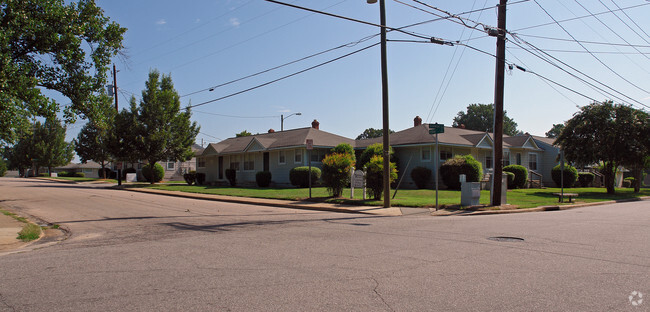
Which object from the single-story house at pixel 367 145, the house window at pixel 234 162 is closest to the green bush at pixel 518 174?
the single-story house at pixel 367 145

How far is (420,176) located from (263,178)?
38.8 ft

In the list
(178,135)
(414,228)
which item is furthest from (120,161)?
(414,228)

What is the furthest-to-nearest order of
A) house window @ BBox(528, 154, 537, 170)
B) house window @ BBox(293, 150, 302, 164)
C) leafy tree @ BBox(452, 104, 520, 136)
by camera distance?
1. leafy tree @ BBox(452, 104, 520, 136)
2. house window @ BBox(528, 154, 537, 170)
3. house window @ BBox(293, 150, 302, 164)

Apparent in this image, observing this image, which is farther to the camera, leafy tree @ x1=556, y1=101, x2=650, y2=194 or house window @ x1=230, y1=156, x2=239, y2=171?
house window @ x1=230, y1=156, x2=239, y2=171

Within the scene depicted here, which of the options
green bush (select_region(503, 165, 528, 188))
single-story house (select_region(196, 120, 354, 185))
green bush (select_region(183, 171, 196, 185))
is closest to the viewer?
single-story house (select_region(196, 120, 354, 185))

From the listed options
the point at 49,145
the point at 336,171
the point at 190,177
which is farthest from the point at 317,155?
the point at 49,145

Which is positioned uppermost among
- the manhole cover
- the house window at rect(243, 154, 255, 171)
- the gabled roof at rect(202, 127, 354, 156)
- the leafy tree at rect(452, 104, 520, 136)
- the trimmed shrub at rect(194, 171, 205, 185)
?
the leafy tree at rect(452, 104, 520, 136)

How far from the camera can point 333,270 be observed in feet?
20.5

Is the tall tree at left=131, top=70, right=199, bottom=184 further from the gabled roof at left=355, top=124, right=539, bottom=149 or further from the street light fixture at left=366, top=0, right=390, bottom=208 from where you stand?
the street light fixture at left=366, top=0, right=390, bottom=208

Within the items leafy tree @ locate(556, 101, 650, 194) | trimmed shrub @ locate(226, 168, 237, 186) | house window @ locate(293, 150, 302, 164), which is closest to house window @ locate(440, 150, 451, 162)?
leafy tree @ locate(556, 101, 650, 194)

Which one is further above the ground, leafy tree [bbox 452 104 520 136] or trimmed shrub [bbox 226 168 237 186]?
leafy tree [bbox 452 104 520 136]

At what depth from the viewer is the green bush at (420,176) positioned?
2988 centimetres

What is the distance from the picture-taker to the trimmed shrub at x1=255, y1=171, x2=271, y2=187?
3338cm

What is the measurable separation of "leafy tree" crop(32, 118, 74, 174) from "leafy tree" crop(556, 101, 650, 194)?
71624 millimetres
